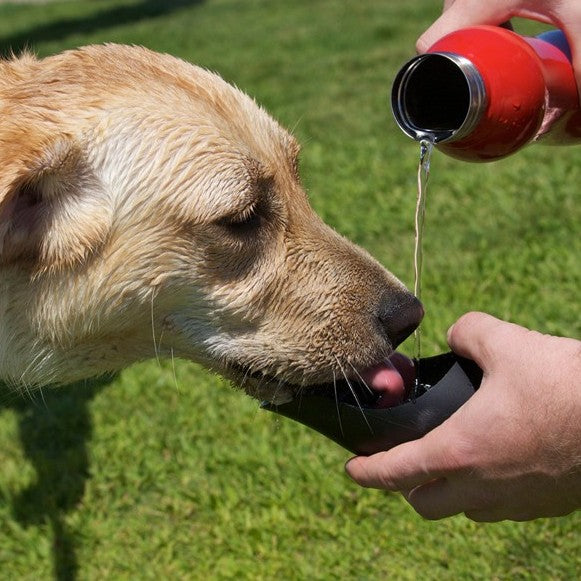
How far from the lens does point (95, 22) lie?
19422mm

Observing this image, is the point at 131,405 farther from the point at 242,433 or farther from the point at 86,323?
the point at 86,323

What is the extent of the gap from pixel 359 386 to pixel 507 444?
74cm

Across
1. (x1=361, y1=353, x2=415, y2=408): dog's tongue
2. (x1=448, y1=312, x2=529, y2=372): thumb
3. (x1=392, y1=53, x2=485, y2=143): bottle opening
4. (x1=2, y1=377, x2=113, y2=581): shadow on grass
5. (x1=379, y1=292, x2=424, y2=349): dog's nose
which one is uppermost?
(x1=392, y1=53, x2=485, y2=143): bottle opening

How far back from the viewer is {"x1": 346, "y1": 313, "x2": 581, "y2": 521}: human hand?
261cm

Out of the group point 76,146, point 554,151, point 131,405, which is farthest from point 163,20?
point 76,146

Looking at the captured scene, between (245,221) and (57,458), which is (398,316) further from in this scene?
(57,458)

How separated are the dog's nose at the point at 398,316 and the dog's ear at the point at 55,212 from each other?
3.40 feet

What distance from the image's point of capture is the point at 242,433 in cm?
495

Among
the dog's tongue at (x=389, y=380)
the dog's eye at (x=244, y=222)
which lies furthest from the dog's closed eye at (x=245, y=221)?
the dog's tongue at (x=389, y=380)

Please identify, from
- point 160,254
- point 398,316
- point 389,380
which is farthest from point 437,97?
point 160,254

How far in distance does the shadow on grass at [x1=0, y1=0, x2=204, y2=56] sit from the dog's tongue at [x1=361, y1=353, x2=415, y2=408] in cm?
1509

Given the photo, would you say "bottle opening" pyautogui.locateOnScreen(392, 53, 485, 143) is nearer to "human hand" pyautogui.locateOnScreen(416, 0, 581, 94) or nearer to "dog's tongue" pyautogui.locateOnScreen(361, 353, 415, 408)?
"human hand" pyautogui.locateOnScreen(416, 0, 581, 94)

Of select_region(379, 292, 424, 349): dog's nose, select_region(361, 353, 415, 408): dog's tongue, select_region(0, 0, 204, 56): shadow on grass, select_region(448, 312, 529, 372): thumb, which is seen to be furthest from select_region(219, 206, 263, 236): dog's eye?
select_region(0, 0, 204, 56): shadow on grass

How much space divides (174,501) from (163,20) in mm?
15594
